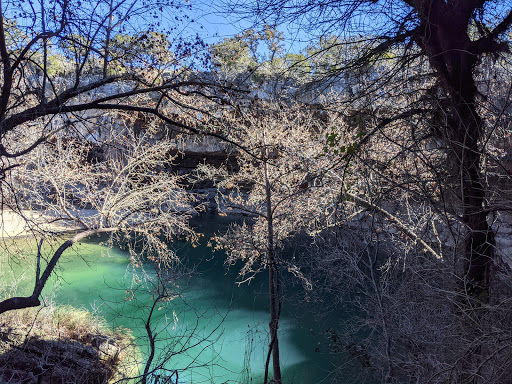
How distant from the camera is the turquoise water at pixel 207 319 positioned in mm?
8078

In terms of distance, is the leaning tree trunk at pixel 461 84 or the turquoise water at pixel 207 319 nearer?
the leaning tree trunk at pixel 461 84

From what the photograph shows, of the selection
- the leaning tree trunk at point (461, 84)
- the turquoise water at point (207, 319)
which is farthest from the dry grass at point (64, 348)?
the leaning tree trunk at point (461, 84)

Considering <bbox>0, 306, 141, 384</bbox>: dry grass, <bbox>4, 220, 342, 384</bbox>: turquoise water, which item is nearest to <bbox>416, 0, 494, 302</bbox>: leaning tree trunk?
<bbox>4, 220, 342, 384</bbox>: turquoise water

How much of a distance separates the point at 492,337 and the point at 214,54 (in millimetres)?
4200

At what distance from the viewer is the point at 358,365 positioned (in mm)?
8234

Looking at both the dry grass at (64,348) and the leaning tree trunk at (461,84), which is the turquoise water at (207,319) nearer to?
the dry grass at (64,348)

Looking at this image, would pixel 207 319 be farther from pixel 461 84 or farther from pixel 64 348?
pixel 461 84

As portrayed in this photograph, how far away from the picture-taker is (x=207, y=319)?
995 cm

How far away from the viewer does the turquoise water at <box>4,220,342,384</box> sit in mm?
8078

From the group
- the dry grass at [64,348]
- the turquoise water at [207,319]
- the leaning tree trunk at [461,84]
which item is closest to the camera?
the leaning tree trunk at [461,84]

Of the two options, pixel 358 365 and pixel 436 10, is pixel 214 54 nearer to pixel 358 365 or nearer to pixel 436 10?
pixel 436 10

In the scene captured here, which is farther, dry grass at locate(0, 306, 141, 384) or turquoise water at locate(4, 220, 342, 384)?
turquoise water at locate(4, 220, 342, 384)

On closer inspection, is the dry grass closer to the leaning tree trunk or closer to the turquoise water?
the turquoise water

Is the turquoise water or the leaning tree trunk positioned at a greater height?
the leaning tree trunk
